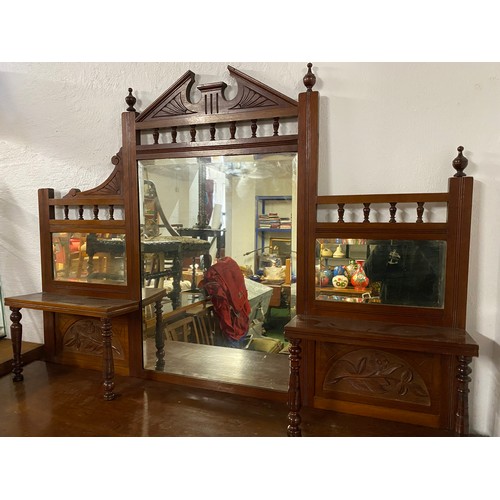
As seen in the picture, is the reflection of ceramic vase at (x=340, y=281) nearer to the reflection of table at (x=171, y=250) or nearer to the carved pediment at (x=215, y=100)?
the reflection of table at (x=171, y=250)

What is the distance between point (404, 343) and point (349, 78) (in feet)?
4.38

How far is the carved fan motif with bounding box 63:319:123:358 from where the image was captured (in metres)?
2.35

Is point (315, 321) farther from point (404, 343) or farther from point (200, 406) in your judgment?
point (200, 406)

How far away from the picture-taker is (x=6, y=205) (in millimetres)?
2555

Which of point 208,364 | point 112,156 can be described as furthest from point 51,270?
point 208,364

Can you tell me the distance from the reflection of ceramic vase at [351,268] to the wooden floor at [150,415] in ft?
2.39

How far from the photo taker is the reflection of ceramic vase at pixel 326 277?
1.85m

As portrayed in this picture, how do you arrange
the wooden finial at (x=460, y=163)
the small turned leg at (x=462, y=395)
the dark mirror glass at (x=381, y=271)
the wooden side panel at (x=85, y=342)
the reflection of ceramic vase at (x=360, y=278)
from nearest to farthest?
Result: the small turned leg at (x=462, y=395) < the wooden finial at (x=460, y=163) < the dark mirror glass at (x=381, y=271) < the reflection of ceramic vase at (x=360, y=278) < the wooden side panel at (x=85, y=342)

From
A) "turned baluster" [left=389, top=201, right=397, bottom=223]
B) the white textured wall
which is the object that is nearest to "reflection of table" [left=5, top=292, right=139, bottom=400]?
the white textured wall

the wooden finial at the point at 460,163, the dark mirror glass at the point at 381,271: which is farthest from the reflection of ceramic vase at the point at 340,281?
the wooden finial at the point at 460,163

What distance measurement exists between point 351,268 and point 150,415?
129 centimetres

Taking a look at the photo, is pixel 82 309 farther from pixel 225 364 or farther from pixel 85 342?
pixel 225 364

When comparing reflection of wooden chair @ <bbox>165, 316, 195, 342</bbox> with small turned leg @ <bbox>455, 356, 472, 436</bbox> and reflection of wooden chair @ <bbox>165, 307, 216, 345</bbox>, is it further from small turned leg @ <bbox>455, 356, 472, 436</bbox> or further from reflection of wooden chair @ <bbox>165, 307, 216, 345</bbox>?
small turned leg @ <bbox>455, 356, 472, 436</bbox>

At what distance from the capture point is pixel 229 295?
203cm
